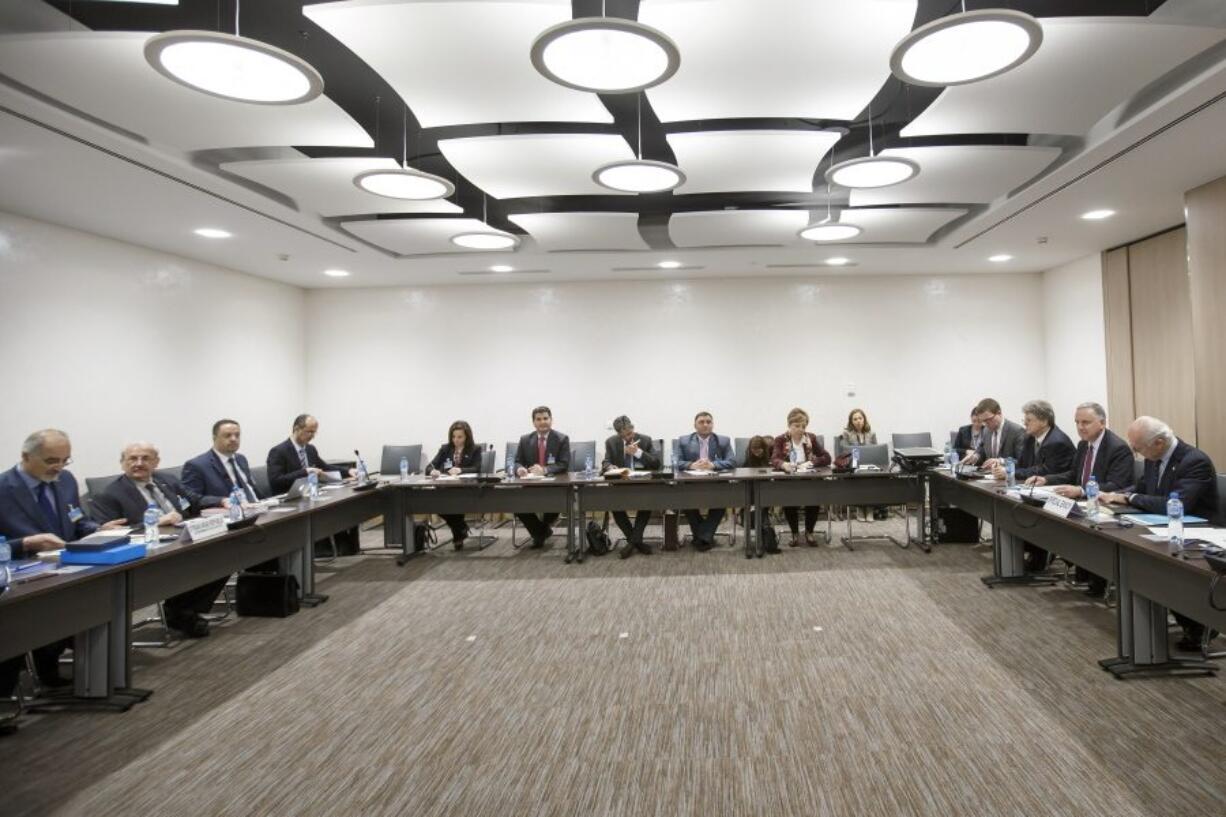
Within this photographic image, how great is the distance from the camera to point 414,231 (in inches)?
236

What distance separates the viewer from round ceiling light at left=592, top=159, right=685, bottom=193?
12.6ft

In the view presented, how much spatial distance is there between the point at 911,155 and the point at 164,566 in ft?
17.3

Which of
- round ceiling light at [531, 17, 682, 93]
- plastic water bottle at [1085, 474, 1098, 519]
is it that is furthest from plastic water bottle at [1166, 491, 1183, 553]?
round ceiling light at [531, 17, 682, 93]

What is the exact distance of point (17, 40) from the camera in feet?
9.13

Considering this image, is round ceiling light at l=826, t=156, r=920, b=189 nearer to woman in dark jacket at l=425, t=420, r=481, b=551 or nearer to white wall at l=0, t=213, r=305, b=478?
woman in dark jacket at l=425, t=420, r=481, b=551

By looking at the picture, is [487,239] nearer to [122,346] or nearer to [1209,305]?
[122,346]

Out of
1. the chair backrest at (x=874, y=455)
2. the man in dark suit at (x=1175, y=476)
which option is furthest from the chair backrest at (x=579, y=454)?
the man in dark suit at (x=1175, y=476)

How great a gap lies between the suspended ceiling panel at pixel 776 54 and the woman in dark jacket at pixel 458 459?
3.88 meters

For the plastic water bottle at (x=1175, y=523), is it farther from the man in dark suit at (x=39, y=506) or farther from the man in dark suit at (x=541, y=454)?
the man in dark suit at (x=39, y=506)

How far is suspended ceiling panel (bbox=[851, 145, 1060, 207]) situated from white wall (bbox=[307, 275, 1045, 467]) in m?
3.21

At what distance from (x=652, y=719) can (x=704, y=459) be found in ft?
12.3

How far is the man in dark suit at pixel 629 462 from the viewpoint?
617 centimetres

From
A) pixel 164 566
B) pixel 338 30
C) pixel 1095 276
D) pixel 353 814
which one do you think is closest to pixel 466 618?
pixel 164 566

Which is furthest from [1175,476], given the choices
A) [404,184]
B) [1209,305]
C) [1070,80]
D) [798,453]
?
[404,184]
